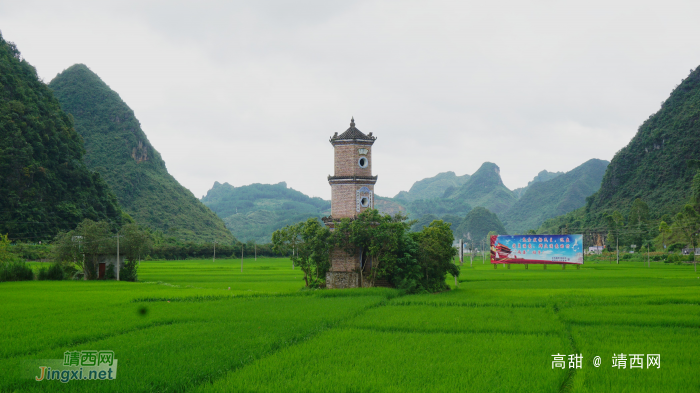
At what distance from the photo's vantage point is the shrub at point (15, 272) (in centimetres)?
3125

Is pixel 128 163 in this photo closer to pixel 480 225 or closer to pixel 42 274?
pixel 42 274

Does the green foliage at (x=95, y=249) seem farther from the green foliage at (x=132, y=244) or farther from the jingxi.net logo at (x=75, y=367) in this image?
the jingxi.net logo at (x=75, y=367)

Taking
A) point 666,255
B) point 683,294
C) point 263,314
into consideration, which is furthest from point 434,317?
point 666,255

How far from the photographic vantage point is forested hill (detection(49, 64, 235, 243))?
88562 mm

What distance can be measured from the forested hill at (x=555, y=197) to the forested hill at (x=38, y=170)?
139m

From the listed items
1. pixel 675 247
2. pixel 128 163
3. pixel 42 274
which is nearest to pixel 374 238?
pixel 42 274

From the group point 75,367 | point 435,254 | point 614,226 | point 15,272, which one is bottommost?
point 15,272

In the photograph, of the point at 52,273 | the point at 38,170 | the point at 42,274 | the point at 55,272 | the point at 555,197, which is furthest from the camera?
the point at 555,197

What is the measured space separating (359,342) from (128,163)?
96597 millimetres

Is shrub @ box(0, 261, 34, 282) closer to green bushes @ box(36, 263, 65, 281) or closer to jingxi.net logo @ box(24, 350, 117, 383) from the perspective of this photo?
green bushes @ box(36, 263, 65, 281)

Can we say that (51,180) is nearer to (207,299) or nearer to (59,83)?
(207,299)

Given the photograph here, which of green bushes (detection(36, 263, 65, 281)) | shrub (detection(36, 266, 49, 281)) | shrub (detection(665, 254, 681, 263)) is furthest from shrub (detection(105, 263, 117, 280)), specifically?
shrub (detection(665, 254, 681, 263))

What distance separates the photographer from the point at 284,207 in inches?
7525

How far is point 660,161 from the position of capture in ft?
279
